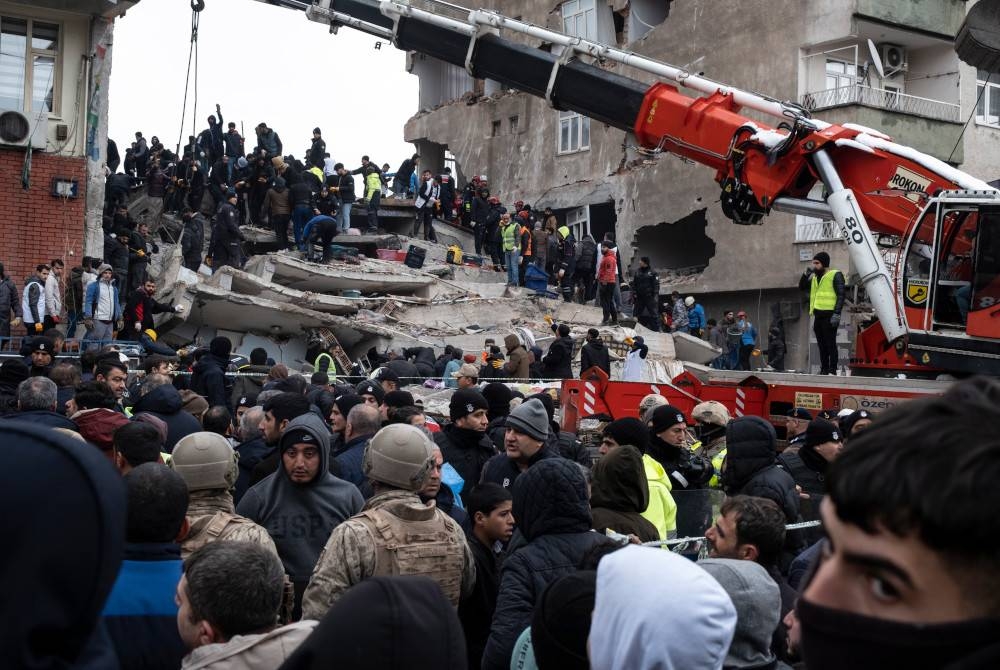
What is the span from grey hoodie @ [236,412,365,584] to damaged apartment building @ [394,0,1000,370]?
874 inches

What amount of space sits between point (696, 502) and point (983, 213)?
654 centimetres

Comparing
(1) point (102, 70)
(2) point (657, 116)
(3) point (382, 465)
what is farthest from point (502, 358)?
(3) point (382, 465)

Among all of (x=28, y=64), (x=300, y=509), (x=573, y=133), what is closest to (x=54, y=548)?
(x=300, y=509)

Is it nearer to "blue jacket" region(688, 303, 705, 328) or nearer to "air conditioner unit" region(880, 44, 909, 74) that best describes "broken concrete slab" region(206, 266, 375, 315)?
"blue jacket" region(688, 303, 705, 328)

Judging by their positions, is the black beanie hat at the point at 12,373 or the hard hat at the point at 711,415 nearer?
the black beanie hat at the point at 12,373

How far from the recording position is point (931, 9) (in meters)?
29.4

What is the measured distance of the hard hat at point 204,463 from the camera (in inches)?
188

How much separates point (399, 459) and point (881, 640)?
132 inches

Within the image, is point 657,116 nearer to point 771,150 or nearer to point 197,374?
point 771,150

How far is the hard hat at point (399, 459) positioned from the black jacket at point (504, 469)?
6.28 feet

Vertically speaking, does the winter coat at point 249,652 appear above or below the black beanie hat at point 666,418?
below

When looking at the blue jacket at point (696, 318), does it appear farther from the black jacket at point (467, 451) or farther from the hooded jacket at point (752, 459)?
the hooded jacket at point (752, 459)

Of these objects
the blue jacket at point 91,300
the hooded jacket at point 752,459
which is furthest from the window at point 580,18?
the hooded jacket at point 752,459

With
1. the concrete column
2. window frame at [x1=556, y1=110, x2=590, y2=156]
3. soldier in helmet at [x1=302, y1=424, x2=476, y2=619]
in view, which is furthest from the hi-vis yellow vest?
window frame at [x1=556, y1=110, x2=590, y2=156]
